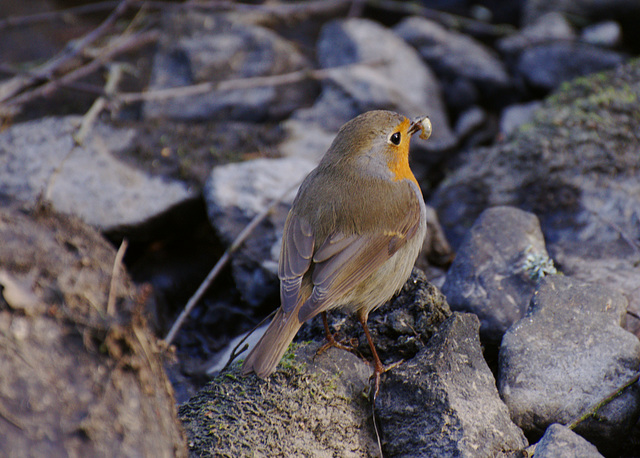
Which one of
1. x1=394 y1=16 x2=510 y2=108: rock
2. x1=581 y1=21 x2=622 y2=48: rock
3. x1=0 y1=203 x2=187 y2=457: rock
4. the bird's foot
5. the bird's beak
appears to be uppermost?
x1=0 y1=203 x2=187 y2=457: rock

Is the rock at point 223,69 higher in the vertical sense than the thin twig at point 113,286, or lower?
lower

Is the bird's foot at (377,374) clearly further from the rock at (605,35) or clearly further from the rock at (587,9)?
the rock at (587,9)

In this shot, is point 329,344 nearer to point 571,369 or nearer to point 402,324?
point 402,324

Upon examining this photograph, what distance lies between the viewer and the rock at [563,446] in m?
2.63

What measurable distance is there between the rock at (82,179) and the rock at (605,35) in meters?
5.04

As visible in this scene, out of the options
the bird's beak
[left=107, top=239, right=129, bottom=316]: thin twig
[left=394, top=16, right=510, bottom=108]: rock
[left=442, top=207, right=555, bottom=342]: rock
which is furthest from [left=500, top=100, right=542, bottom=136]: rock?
[left=107, top=239, right=129, bottom=316]: thin twig

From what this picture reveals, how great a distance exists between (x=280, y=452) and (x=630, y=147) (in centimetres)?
386

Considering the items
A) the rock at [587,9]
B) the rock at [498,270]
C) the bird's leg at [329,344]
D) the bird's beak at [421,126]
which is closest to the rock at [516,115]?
the rock at [587,9]

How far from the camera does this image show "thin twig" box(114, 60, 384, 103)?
584 centimetres

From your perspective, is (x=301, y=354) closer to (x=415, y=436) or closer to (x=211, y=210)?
(x=415, y=436)

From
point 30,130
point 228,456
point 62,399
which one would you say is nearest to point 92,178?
point 30,130

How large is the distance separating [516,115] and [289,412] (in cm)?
483

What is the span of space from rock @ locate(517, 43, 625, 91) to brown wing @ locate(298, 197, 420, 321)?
13.4 feet

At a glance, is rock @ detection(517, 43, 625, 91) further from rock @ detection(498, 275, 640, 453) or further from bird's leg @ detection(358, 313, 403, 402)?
bird's leg @ detection(358, 313, 403, 402)
